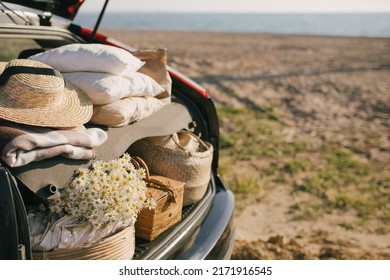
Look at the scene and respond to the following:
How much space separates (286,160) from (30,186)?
442 centimetres

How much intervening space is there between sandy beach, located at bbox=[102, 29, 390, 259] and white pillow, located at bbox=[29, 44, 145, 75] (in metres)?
1.92

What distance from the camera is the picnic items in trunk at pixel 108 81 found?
2.14m

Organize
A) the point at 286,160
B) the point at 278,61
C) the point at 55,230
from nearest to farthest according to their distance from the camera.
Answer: the point at 55,230 < the point at 286,160 < the point at 278,61

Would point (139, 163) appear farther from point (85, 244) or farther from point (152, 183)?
point (85, 244)

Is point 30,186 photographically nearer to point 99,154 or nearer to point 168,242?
point 99,154

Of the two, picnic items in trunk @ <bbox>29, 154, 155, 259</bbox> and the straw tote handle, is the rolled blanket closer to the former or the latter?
picnic items in trunk @ <bbox>29, 154, 155, 259</bbox>

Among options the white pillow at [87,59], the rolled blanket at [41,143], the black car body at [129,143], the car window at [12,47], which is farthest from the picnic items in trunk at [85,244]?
the car window at [12,47]

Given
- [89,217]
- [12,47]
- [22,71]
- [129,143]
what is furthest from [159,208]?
[12,47]

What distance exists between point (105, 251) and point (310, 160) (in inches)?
169

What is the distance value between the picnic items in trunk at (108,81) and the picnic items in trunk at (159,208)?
0.89 ft

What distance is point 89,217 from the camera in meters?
1.73

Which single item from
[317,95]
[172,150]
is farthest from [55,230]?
[317,95]
